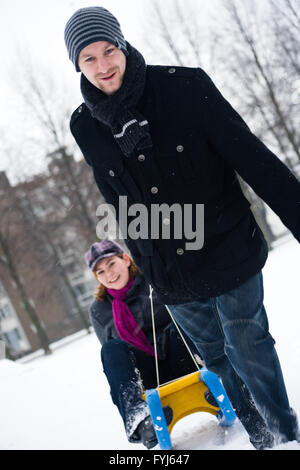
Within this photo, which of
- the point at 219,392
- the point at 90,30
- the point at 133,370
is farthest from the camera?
the point at 133,370

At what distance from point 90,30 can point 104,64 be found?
142 millimetres

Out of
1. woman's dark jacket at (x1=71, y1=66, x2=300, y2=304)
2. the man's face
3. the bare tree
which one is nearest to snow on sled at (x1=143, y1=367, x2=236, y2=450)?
woman's dark jacket at (x1=71, y1=66, x2=300, y2=304)

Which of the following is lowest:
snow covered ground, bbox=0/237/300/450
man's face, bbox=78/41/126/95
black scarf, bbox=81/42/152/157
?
snow covered ground, bbox=0/237/300/450

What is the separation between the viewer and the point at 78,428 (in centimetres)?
407

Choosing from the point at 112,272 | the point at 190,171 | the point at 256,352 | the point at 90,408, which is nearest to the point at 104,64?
the point at 190,171

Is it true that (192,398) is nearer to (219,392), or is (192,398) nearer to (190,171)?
(219,392)

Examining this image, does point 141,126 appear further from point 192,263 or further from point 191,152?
point 192,263

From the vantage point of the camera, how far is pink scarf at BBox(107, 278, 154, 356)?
300 cm

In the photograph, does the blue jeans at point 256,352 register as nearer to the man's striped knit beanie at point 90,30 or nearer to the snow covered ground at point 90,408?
the snow covered ground at point 90,408

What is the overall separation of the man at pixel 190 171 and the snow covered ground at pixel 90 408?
0.43m

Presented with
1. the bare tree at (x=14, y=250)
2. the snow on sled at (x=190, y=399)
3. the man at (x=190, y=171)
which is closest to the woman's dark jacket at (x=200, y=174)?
the man at (x=190, y=171)

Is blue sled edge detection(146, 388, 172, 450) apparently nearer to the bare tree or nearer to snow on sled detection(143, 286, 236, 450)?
snow on sled detection(143, 286, 236, 450)

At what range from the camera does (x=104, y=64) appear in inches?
71.7

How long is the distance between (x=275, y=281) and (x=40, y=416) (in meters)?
4.52
